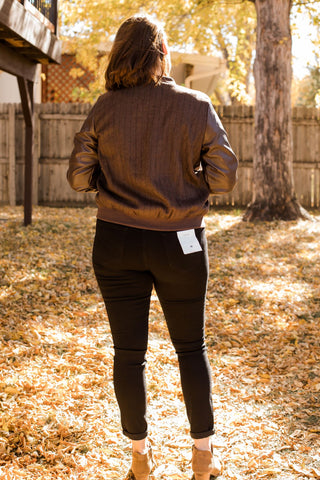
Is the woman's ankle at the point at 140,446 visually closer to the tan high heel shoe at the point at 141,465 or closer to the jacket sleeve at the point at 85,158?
the tan high heel shoe at the point at 141,465

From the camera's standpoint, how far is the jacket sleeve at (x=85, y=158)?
2.12 meters

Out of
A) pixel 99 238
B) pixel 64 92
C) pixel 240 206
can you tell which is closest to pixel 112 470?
pixel 99 238

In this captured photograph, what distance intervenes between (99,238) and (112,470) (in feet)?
3.85

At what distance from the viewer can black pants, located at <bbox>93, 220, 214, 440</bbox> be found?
207cm

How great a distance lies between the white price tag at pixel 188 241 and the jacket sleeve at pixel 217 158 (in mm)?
206

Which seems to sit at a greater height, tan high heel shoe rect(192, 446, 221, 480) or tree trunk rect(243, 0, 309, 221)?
tree trunk rect(243, 0, 309, 221)

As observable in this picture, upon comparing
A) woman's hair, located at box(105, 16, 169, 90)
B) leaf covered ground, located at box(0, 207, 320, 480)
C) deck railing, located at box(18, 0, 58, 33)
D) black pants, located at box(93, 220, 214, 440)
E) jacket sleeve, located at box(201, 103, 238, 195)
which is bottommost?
leaf covered ground, located at box(0, 207, 320, 480)

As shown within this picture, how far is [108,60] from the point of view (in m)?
2.12

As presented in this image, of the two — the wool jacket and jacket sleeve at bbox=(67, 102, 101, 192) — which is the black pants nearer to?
the wool jacket

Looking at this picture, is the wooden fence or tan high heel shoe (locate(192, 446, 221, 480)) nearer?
tan high heel shoe (locate(192, 446, 221, 480))

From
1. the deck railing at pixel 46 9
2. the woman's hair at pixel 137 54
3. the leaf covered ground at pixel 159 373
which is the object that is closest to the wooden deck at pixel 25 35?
the deck railing at pixel 46 9

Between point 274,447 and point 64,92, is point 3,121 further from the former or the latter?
point 274,447

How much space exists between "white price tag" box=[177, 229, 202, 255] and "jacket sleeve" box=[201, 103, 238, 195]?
8.1 inches

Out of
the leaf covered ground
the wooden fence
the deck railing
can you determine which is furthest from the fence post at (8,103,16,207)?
the leaf covered ground
